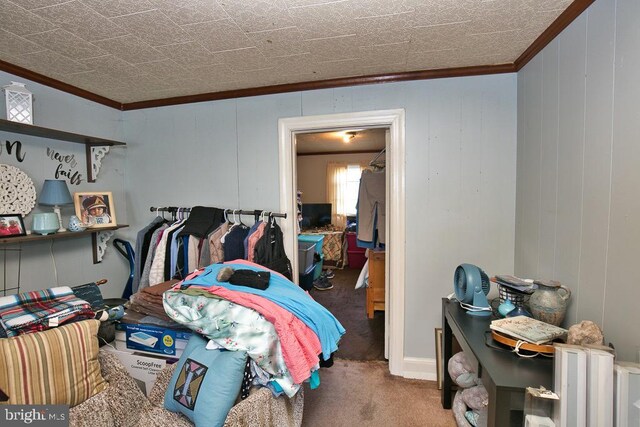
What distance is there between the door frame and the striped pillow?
1.32m

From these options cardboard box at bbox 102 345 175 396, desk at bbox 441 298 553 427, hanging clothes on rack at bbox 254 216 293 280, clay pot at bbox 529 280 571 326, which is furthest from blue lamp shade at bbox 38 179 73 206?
clay pot at bbox 529 280 571 326

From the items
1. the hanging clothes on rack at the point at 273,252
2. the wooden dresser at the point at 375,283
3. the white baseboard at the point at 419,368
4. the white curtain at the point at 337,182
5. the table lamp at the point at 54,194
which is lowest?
the white baseboard at the point at 419,368

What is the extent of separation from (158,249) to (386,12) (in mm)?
2087

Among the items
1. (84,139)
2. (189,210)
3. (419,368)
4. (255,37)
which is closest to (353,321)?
(419,368)

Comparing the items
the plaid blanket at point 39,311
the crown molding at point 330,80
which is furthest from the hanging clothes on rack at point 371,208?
the plaid blanket at point 39,311

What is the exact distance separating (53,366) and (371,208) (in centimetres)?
271

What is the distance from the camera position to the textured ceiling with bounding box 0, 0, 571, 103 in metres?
1.29

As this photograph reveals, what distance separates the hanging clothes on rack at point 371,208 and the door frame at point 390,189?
2.84ft

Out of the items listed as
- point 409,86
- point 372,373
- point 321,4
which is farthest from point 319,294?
point 321,4

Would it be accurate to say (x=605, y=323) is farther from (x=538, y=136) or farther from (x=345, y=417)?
(x=345, y=417)

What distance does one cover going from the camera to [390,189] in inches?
84.2

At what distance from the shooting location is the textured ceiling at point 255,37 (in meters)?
1.29

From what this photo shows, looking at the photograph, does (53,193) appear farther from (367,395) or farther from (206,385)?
(367,395)

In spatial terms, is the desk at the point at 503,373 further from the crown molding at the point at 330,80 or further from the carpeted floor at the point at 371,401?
the crown molding at the point at 330,80
